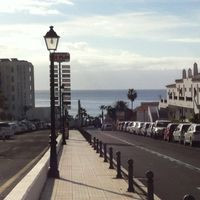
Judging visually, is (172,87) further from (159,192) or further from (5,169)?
(159,192)

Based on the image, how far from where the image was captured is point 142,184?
17953 millimetres

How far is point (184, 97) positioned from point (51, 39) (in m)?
71.8

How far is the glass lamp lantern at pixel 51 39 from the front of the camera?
64.4ft

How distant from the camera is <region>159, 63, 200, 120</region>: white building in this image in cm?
8238

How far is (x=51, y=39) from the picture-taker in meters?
19.8

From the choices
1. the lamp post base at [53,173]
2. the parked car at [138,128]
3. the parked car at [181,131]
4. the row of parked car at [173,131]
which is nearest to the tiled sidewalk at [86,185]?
the lamp post base at [53,173]

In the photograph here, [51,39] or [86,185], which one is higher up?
[51,39]

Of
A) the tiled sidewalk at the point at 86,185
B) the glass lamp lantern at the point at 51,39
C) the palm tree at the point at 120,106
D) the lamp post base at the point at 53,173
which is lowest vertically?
the tiled sidewalk at the point at 86,185

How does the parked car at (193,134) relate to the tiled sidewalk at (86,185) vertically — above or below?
above

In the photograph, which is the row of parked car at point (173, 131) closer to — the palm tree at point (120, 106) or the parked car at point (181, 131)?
the parked car at point (181, 131)

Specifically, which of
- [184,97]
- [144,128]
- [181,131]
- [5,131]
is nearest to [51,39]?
[181,131]

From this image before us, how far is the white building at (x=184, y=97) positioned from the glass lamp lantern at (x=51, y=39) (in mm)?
56652

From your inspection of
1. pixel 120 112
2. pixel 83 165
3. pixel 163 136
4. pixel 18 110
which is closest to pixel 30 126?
pixel 163 136

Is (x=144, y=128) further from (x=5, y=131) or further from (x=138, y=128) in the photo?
(x=5, y=131)
